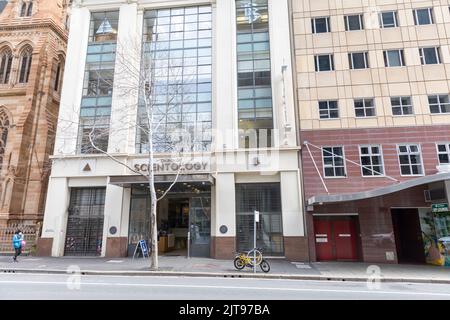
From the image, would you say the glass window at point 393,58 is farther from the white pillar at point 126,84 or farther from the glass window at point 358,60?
the white pillar at point 126,84

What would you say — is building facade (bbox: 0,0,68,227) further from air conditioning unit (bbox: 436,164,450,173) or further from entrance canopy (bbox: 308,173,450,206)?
air conditioning unit (bbox: 436,164,450,173)

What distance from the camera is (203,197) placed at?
65.0ft

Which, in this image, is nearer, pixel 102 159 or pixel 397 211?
pixel 397 211

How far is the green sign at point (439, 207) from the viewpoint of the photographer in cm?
1572

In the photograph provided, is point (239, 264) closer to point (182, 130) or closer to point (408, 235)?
point (182, 130)

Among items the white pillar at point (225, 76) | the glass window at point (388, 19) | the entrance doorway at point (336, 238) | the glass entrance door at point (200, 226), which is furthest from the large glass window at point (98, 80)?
the glass window at point (388, 19)

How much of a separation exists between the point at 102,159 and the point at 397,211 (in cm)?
1986

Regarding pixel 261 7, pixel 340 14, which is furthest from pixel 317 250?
pixel 261 7

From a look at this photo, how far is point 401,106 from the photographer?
18875 mm

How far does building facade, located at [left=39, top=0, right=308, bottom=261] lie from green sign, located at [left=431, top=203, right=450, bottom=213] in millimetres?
7391

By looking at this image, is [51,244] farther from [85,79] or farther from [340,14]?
[340,14]

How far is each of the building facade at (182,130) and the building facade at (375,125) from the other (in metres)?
1.42

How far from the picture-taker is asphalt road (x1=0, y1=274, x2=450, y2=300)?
8344 mm

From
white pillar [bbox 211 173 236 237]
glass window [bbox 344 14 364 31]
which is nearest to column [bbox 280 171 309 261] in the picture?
white pillar [bbox 211 173 236 237]
